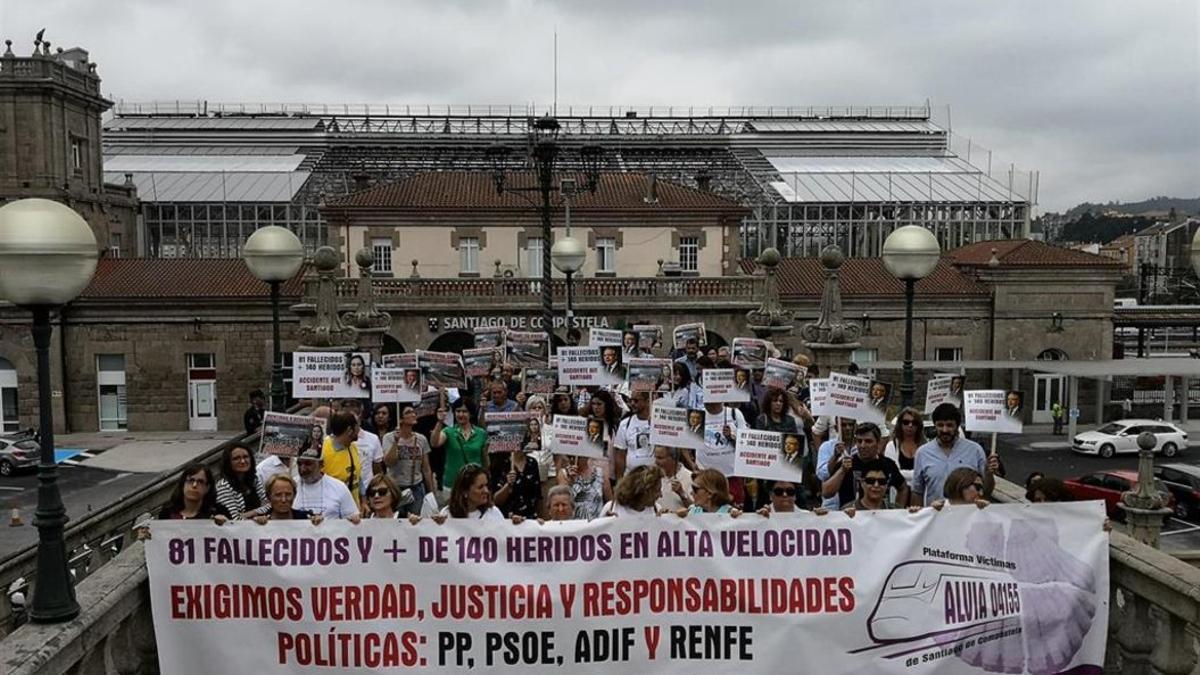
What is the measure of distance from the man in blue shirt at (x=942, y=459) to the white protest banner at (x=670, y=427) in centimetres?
193

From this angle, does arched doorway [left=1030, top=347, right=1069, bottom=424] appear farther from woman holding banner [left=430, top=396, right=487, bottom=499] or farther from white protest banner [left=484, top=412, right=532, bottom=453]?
white protest banner [left=484, top=412, right=532, bottom=453]

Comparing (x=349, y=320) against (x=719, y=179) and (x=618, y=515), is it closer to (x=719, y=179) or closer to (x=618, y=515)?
(x=618, y=515)

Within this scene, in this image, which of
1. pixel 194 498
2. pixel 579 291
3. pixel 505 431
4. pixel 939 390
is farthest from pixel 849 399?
pixel 579 291

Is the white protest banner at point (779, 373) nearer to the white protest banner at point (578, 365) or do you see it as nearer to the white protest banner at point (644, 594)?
the white protest banner at point (578, 365)

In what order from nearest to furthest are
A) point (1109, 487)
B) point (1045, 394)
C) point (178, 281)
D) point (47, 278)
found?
point (47, 278)
point (1109, 487)
point (178, 281)
point (1045, 394)

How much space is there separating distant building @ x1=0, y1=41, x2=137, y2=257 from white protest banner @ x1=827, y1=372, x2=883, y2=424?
117 ft

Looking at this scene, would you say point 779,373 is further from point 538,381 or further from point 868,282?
point 868,282

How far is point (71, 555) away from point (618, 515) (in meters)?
6.38

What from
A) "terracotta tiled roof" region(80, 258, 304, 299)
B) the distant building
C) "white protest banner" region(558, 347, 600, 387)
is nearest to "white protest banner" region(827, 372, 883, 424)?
"white protest banner" region(558, 347, 600, 387)

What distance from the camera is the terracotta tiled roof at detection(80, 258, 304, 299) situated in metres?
33.8

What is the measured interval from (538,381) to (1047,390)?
2859cm

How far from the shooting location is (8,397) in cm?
→ 3388

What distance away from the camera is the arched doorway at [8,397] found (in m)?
33.7

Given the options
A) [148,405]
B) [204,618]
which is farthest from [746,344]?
[148,405]
